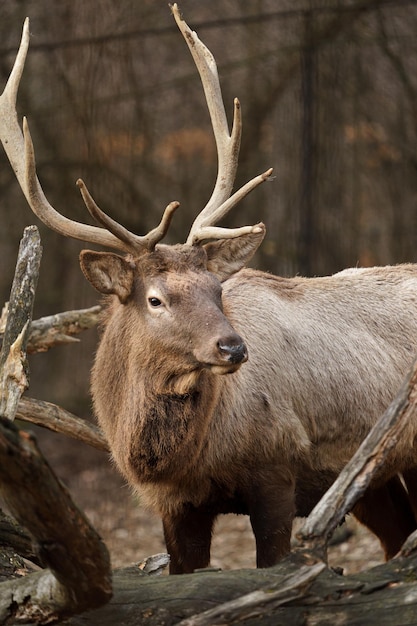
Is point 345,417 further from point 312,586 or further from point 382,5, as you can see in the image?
point 382,5

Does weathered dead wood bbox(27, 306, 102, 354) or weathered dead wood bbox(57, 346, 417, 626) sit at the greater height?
weathered dead wood bbox(27, 306, 102, 354)

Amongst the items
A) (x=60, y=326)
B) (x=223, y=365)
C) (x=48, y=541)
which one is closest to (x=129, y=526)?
(x=60, y=326)

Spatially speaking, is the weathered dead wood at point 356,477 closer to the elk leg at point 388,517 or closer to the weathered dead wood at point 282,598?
the weathered dead wood at point 282,598

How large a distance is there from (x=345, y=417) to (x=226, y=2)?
617cm

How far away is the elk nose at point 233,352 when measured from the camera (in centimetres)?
438

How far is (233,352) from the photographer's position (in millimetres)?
4391

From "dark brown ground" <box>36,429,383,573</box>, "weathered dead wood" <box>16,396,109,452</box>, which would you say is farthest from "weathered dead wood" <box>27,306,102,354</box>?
"dark brown ground" <box>36,429,383,573</box>

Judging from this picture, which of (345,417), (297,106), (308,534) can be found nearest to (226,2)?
(297,106)

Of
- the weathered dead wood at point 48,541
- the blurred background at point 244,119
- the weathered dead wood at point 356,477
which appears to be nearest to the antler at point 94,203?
the weathered dead wood at point 356,477

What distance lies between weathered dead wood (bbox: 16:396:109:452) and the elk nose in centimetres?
159

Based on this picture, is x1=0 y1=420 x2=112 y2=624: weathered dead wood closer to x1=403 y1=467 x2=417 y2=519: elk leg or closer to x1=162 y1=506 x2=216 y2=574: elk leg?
x1=162 y1=506 x2=216 y2=574: elk leg

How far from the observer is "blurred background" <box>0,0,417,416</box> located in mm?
10133

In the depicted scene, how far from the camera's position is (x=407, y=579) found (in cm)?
326

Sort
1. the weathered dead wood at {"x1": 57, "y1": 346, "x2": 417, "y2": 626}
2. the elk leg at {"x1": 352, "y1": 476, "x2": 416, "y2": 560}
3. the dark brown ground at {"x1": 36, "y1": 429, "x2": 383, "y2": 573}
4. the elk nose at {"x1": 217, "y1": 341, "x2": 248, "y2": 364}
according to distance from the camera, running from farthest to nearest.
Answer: the dark brown ground at {"x1": 36, "y1": 429, "x2": 383, "y2": 573} < the elk leg at {"x1": 352, "y1": 476, "x2": 416, "y2": 560} < the elk nose at {"x1": 217, "y1": 341, "x2": 248, "y2": 364} < the weathered dead wood at {"x1": 57, "y1": 346, "x2": 417, "y2": 626}
